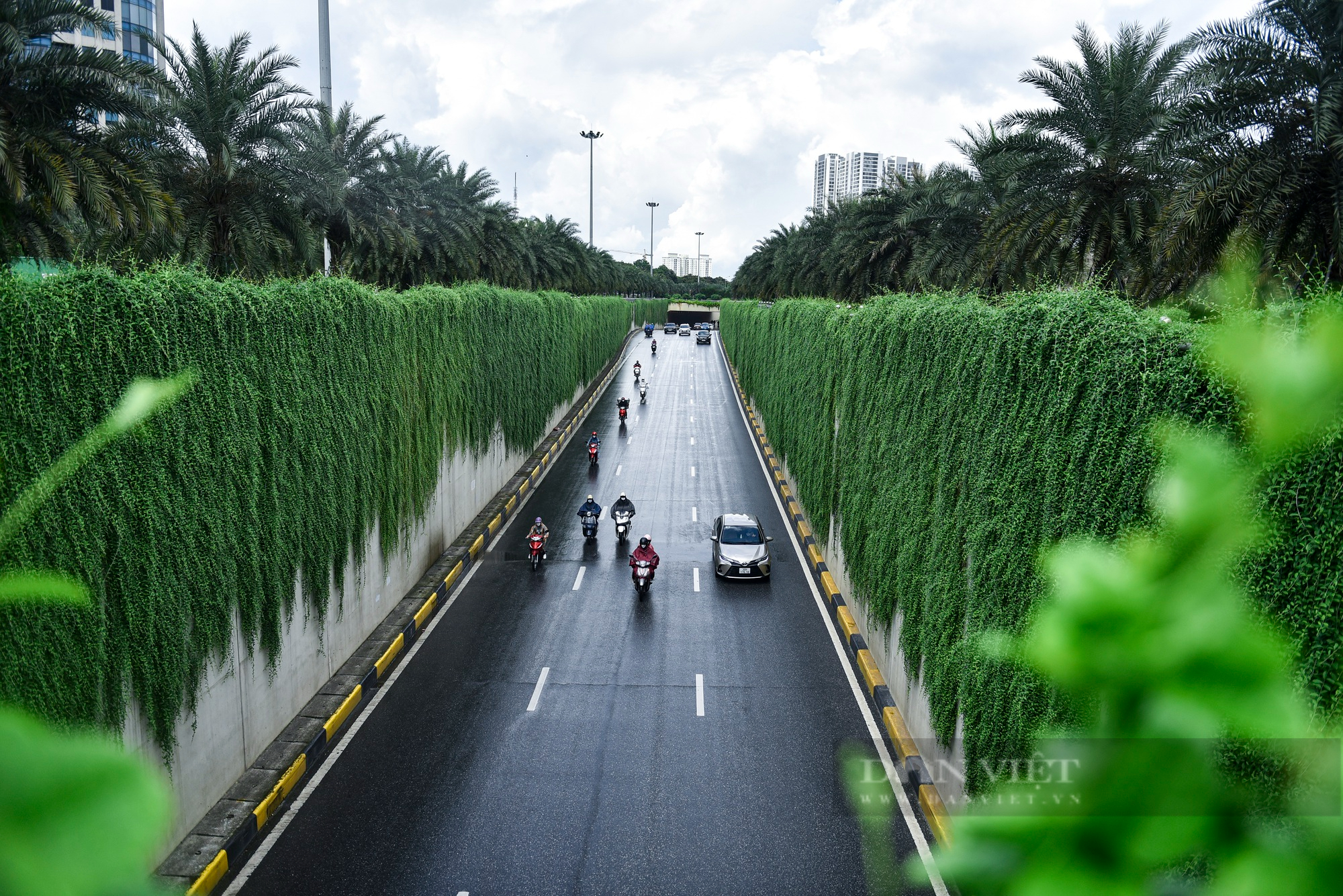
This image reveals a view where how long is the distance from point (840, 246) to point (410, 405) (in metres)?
21.3

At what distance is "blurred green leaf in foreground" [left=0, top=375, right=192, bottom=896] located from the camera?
55cm

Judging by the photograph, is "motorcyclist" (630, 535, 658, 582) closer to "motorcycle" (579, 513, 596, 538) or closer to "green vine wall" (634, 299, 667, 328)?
"motorcycle" (579, 513, 596, 538)

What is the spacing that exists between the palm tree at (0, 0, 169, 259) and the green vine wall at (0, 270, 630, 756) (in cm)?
382

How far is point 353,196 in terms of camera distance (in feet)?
76.9

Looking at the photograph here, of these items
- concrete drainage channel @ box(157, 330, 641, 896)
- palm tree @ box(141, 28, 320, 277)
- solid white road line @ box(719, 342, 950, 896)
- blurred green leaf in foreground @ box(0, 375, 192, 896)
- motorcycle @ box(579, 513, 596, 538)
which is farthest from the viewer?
motorcycle @ box(579, 513, 596, 538)

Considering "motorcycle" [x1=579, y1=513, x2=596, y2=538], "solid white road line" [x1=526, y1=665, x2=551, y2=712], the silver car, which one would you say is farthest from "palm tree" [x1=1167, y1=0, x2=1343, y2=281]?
"motorcycle" [x1=579, y1=513, x2=596, y2=538]

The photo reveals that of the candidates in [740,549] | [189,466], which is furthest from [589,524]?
[189,466]

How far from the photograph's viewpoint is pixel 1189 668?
1.95ft

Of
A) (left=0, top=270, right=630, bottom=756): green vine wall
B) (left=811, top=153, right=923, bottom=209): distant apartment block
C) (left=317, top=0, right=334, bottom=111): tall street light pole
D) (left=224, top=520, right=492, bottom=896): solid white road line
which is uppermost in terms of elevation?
(left=811, top=153, right=923, bottom=209): distant apartment block

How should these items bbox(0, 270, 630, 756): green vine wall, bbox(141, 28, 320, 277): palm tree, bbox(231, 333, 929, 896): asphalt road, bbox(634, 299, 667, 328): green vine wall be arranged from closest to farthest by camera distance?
bbox(0, 270, 630, 756): green vine wall < bbox(231, 333, 929, 896): asphalt road < bbox(141, 28, 320, 277): palm tree < bbox(634, 299, 667, 328): green vine wall

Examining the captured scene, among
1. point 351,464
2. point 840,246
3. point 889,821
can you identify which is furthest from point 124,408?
point 840,246

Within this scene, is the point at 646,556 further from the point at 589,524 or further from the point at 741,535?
the point at 589,524

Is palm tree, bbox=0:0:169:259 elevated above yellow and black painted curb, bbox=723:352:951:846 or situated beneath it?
elevated above

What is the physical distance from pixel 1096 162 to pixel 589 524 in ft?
43.9
